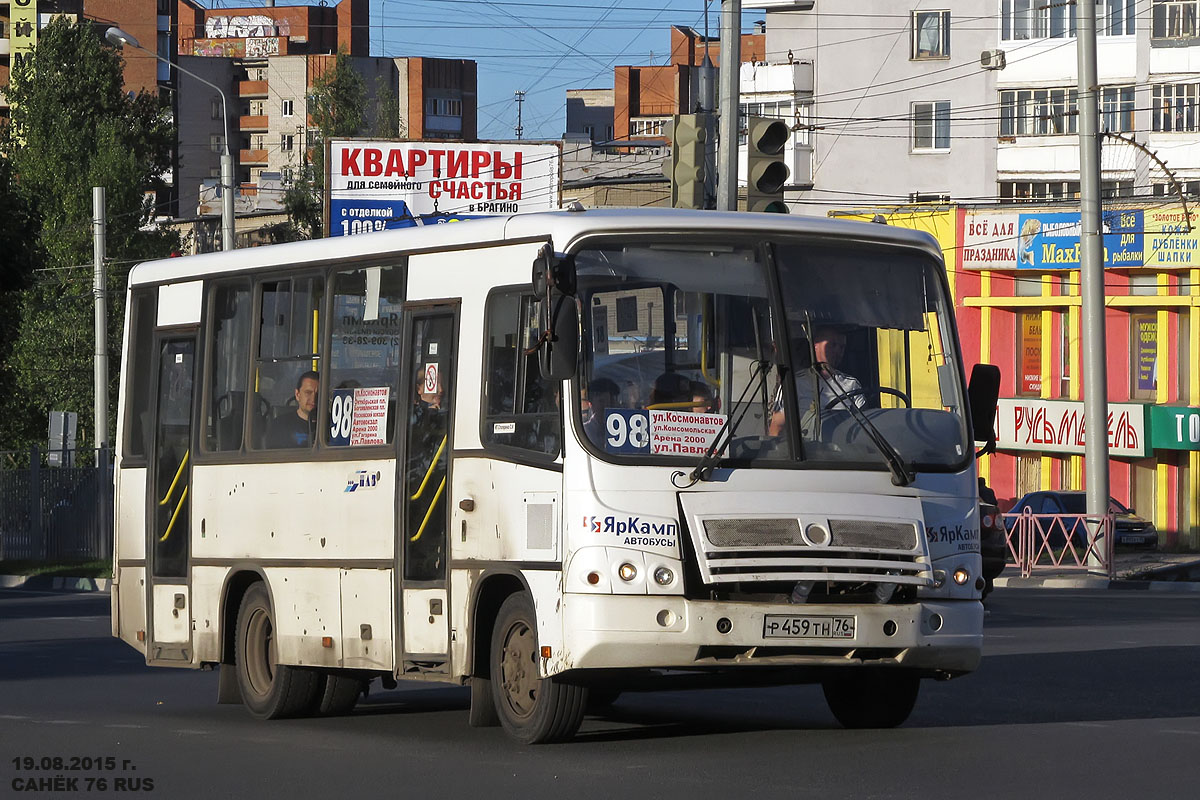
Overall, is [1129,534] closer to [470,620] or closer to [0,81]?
[470,620]

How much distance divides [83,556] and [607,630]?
32.9 meters

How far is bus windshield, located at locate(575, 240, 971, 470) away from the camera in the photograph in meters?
11.3

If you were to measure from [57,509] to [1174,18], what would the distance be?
124 feet

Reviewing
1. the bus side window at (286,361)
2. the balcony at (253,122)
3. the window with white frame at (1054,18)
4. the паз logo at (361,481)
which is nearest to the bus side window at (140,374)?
the bus side window at (286,361)

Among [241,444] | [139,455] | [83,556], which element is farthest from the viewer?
[83,556]

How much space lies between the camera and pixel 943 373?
477 inches

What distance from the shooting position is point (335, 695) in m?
14.2

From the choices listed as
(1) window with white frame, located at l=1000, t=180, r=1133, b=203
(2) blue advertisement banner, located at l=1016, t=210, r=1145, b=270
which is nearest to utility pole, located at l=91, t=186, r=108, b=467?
(2) blue advertisement banner, located at l=1016, t=210, r=1145, b=270

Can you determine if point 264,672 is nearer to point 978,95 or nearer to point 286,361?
point 286,361

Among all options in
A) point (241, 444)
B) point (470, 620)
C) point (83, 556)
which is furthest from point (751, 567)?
point (83, 556)

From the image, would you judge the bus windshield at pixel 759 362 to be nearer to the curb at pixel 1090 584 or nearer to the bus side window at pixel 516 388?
the bus side window at pixel 516 388

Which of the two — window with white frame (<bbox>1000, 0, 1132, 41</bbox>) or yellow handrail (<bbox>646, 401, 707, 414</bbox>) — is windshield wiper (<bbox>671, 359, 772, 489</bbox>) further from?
window with white frame (<bbox>1000, 0, 1132, 41</bbox>)

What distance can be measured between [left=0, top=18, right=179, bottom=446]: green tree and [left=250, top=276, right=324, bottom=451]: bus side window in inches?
1512

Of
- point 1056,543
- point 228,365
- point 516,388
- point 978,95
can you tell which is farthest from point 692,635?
point 978,95
